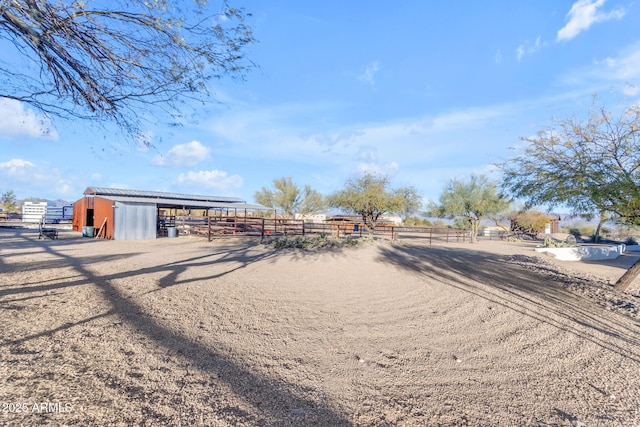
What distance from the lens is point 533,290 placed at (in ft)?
25.1

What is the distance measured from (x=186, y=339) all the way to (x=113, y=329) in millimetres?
1004

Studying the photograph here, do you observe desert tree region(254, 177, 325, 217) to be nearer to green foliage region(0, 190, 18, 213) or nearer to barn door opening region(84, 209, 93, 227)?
barn door opening region(84, 209, 93, 227)

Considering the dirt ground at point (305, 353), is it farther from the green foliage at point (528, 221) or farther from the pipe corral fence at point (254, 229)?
the green foliage at point (528, 221)

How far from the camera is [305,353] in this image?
3771mm

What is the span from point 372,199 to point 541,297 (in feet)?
73.1

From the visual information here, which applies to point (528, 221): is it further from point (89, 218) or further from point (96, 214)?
point (89, 218)

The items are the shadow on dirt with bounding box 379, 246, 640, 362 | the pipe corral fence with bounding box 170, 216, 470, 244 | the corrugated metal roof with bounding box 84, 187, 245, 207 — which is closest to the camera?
the shadow on dirt with bounding box 379, 246, 640, 362

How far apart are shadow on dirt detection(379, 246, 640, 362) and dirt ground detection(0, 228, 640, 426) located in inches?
2.1

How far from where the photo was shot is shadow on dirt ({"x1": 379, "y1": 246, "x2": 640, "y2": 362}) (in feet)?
16.0

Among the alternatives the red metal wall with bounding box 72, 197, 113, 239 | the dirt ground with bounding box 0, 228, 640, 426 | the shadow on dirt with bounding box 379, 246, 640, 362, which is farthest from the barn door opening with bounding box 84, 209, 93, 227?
the shadow on dirt with bounding box 379, 246, 640, 362

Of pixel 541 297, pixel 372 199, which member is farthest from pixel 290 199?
pixel 541 297

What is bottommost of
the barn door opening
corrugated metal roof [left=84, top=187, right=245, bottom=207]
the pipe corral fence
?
the pipe corral fence

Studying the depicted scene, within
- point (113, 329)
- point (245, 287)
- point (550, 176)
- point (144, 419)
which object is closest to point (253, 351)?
point (144, 419)

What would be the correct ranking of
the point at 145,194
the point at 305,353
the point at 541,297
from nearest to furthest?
the point at 305,353 < the point at 541,297 < the point at 145,194
